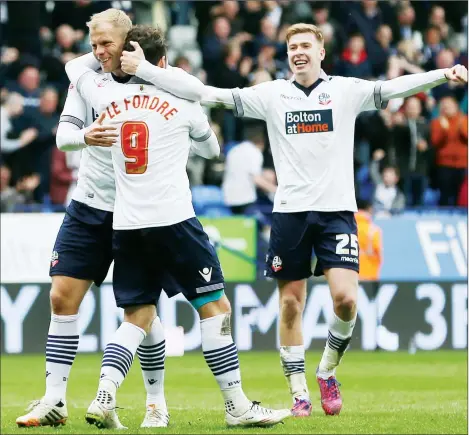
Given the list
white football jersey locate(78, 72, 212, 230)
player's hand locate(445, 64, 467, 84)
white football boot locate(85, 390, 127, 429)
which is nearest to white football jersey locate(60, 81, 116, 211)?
white football jersey locate(78, 72, 212, 230)

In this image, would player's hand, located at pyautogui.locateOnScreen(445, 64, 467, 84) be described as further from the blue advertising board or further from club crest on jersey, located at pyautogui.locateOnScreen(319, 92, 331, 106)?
the blue advertising board

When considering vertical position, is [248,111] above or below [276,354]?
above

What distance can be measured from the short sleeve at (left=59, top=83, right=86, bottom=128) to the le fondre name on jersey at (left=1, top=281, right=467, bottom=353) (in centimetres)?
720

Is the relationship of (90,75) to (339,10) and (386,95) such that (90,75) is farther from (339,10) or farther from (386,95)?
(339,10)

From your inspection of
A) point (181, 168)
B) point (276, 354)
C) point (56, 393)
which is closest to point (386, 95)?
point (181, 168)

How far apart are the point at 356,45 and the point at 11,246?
656 cm

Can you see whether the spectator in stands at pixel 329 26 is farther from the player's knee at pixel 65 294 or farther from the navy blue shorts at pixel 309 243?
the player's knee at pixel 65 294

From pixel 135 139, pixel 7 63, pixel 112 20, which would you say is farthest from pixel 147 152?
pixel 7 63

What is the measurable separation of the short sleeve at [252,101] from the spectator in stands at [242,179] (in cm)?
743

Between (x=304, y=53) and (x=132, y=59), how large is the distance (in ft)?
6.14

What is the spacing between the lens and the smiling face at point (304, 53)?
849 cm

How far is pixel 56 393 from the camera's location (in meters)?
7.52

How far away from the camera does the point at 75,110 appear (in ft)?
24.2

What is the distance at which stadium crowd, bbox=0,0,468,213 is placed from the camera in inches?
637
